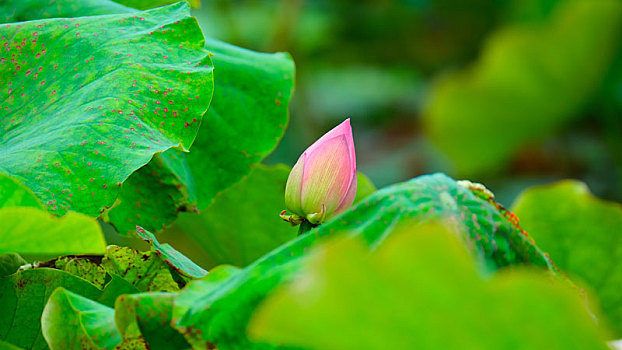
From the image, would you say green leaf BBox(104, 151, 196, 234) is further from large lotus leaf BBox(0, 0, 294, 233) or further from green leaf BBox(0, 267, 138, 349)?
green leaf BBox(0, 267, 138, 349)

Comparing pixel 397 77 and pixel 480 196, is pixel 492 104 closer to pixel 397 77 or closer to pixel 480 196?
pixel 397 77

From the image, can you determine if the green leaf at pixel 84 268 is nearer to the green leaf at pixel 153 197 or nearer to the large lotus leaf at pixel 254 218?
the green leaf at pixel 153 197

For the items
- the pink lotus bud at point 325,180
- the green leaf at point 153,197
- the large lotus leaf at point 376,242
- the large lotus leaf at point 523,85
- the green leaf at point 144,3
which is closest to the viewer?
the large lotus leaf at point 376,242

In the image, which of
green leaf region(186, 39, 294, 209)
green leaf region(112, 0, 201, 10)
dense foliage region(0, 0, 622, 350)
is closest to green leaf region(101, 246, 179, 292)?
dense foliage region(0, 0, 622, 350)

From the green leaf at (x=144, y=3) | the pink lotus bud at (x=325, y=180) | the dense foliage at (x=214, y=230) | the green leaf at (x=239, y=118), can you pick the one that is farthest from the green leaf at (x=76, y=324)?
the green leaf at (x=144, y=3)

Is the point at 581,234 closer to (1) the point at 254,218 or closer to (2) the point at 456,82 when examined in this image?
(1) the point at 254,218

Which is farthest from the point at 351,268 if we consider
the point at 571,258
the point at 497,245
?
the point at 571,258
